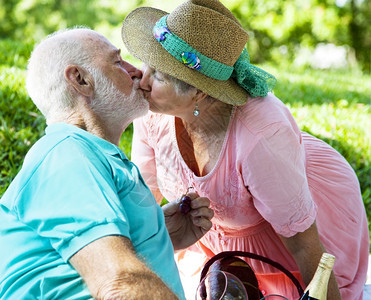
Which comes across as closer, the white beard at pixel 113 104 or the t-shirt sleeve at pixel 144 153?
the white beard at pixel 113 104

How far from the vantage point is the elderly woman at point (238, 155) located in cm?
258

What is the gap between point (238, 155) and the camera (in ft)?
8.73

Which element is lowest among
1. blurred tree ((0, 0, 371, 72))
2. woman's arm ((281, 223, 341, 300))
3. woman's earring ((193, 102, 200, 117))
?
blurred tree ((0, 0, 371, 72))

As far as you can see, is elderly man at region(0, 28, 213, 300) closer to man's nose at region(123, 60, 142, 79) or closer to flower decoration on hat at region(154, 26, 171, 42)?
man's nose at region(123, 60, 142, 79)

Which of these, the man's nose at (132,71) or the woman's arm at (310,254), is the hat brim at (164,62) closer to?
the man's nose at (132,71)

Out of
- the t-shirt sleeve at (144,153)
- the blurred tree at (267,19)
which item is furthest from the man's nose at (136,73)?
the blurred tree at (267,19)

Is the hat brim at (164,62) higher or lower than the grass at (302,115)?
higher

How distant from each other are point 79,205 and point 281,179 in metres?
1.11

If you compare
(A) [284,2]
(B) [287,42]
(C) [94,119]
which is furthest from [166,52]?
(B) [287,42]

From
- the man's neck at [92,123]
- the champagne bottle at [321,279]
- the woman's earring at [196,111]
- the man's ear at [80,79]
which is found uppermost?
the man's ear at [80,79]

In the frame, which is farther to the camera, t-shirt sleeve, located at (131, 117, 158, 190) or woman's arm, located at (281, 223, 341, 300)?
t-shirt sleeve, located at (131, 117, 158, 190)

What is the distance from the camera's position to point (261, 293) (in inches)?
112

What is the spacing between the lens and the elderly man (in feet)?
5.79

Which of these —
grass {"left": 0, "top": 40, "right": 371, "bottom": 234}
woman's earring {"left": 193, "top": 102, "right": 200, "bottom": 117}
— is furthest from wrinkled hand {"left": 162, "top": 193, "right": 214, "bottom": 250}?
grass {"left": 0, "top": 40, "right": 371, "bottom": 234}
